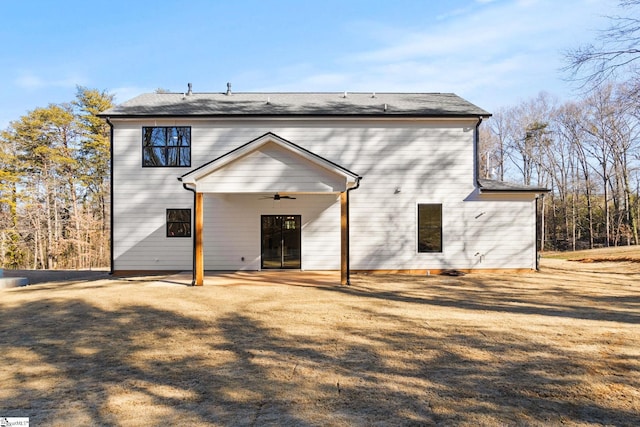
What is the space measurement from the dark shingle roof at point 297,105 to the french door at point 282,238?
3.76m

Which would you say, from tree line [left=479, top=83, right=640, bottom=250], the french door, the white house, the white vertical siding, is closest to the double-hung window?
the white house

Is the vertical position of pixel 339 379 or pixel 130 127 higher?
pixel 130 127

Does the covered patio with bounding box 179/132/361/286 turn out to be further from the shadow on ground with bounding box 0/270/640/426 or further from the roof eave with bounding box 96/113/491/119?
the roof eave with bounding box 96/113/491/119

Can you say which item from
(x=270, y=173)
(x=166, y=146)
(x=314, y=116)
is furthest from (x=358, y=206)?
(x=166, y=146)

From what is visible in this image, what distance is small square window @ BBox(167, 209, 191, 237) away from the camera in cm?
1400

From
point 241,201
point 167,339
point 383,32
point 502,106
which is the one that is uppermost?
point 502,106

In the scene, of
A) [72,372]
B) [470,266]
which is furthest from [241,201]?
[72,372]

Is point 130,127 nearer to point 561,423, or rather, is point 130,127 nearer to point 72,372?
point 72,372

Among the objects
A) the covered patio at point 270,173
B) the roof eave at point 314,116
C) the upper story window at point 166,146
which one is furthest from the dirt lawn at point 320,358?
the roof eave at point 314,116

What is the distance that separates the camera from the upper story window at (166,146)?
14.1m

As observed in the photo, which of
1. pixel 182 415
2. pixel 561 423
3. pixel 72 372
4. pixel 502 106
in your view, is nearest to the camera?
pixel 561 423

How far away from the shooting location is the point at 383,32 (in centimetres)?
1340

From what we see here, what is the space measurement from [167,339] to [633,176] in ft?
133

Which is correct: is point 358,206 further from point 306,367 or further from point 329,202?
point 306,367
